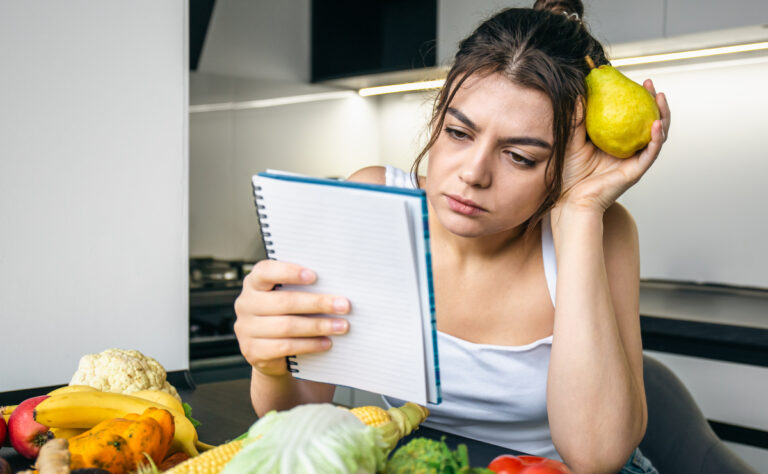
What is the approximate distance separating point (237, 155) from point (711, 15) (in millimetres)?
2138

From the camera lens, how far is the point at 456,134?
99 centimetres

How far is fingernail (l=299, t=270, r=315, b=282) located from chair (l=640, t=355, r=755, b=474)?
2.94 ft

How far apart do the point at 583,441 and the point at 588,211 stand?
34cm

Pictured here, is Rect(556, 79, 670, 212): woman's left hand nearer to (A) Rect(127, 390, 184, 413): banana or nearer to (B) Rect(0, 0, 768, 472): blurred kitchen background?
(B) Rect(0, 0, 768, 472): blurred kitchen background

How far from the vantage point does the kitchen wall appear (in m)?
1.19

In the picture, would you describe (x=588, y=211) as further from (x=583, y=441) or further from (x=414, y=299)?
(x=414, y=299)

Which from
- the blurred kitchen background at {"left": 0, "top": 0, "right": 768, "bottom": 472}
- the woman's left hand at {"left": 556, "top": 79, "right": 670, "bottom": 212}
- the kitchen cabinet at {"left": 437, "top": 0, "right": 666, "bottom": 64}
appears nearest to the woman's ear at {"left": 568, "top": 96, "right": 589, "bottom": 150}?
the woman's left hand at {"left": 556, "top": 79, "right": 670, "bottom": 212}

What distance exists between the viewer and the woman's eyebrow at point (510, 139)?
932mm

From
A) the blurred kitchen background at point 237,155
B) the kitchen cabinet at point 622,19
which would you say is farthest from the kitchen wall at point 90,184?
the kitchen cabinet at point 622,19

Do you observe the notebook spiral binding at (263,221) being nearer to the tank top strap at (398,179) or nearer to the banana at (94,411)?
the banana at (94,411)

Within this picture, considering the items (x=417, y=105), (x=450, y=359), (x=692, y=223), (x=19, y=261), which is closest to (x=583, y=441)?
(x=450, y=359)

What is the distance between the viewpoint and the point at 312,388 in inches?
39.7

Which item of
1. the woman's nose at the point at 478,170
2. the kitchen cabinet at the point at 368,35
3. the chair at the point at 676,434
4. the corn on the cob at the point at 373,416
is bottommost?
the chair at the point at 676,434

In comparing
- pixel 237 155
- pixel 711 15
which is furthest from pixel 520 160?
pixel 237 155
